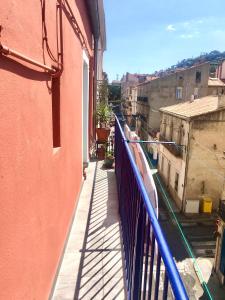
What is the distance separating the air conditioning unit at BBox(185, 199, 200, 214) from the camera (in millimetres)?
14781

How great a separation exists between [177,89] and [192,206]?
1553cm

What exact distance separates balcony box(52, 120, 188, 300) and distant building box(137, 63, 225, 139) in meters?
22.4

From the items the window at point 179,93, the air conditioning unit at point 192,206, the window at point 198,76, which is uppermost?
the window at point 198,76

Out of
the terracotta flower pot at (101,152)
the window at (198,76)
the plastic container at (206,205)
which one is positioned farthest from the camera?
the window at (198,76)

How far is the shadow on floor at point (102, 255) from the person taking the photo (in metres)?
2.71

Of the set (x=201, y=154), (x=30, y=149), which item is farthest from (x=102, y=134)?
(x=201, y=154)

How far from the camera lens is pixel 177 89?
27.3 metres

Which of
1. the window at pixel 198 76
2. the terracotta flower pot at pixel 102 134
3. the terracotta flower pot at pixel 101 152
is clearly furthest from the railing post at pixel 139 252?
the window at pixel 198 76

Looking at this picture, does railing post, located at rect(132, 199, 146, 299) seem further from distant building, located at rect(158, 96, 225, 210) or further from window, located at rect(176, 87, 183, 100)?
window, located at rect(176, 87, 183, 100)

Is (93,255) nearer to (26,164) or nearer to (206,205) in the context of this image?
(26,164)

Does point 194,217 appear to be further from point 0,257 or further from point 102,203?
point 0,257

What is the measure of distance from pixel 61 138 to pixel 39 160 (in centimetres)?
103

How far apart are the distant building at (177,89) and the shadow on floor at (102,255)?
21.9m

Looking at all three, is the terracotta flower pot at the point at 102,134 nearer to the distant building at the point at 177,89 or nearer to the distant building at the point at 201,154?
the distant building at the point at 201,154
